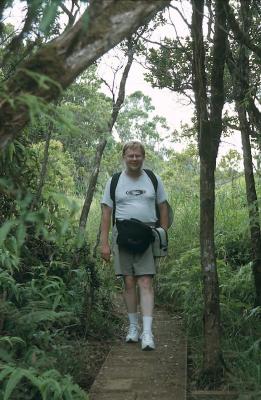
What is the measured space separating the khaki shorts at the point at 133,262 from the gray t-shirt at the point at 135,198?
24 centimetres

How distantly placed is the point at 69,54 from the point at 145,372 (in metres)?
2.97

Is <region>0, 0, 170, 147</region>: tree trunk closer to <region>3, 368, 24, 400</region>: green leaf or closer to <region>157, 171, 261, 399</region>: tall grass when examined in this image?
<region>3, 368, 24, 400</region>: green leaf

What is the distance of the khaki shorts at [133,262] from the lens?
16.9ft

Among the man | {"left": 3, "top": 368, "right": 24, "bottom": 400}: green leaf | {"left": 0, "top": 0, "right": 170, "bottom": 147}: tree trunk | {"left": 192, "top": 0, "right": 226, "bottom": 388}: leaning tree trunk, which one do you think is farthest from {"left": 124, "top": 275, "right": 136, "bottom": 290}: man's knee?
{"left": 0, "top": 0, "right": 170, "bottom": 147}: tree trunk

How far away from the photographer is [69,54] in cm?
211

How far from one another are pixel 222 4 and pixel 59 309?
2960 mm

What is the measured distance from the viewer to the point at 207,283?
13.0ft

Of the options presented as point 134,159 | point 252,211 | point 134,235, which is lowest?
point 134,235

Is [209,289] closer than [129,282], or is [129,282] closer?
[209,289]

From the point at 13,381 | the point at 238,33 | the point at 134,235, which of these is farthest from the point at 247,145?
the point at 13,381

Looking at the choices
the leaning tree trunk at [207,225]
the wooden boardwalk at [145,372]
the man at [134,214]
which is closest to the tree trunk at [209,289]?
the leaning tree trunk at [207,225]

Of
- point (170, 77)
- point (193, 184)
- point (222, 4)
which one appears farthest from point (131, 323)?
point (193, 184)

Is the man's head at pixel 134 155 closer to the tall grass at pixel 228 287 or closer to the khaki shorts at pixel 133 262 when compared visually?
the khaki shorts at pixel 133 262

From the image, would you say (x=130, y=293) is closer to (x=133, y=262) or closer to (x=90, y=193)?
(x=133, y=262)
